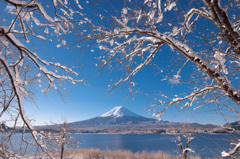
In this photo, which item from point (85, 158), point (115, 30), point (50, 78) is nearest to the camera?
point (115, 30)

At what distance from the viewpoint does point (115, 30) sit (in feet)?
7.57

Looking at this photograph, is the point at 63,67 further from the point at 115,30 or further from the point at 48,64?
the point at 115,30

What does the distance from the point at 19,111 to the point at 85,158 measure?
562 inches

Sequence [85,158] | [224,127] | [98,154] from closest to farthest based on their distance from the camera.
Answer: [224,127]
[85,158]
[98,154]

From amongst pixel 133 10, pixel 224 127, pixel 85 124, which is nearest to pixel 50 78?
pixel 133 10

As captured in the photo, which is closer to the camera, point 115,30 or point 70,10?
point 115,30

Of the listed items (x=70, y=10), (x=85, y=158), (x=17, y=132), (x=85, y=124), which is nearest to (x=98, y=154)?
(x=85, y=158)

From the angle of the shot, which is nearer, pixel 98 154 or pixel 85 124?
pixel 98 154

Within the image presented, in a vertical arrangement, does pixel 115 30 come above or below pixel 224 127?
above

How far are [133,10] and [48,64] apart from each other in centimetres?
193

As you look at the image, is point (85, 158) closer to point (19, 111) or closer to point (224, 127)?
point (19, 111)

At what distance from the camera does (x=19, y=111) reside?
9.57 ft

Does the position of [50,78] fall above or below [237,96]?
above

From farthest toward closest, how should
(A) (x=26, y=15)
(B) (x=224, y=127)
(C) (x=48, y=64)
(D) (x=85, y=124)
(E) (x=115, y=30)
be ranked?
(D) (x=85, y=124) → (C) (x=48, y=64) → (A) (x=26, y=15) → (E) (x=115, y=30) → (B) (x=224, y=127)
